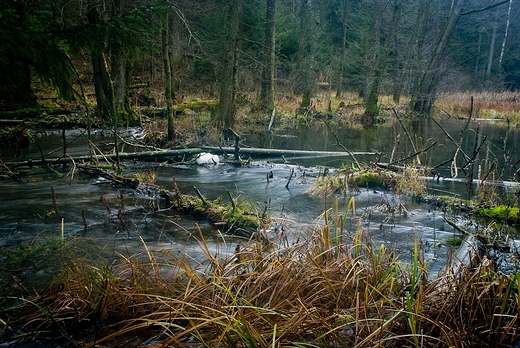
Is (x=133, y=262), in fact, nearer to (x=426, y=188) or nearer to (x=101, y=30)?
(x=101, y=30)

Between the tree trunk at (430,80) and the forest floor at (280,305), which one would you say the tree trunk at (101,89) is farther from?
the tree trunk at (430,80)

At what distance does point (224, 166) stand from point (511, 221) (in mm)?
7242

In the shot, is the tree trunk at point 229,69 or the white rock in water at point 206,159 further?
the tree trunk at point 229,69

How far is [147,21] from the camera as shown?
14.8ft

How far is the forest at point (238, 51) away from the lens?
4.40 m

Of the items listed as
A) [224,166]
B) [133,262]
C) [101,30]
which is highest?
[101,30]

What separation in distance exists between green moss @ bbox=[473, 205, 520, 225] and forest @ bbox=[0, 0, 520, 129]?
18.5 ft

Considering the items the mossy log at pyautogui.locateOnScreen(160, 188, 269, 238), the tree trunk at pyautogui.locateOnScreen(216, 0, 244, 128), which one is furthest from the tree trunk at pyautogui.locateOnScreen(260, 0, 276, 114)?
the mossy log at pyautogui.locateOnScreen(160, 188, 269, 238)

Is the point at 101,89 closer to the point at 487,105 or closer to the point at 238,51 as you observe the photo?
the point at 238,51

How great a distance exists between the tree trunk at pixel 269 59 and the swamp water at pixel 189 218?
9.15 m

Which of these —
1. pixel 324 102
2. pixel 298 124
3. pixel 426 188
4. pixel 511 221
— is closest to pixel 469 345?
pixel 511 221

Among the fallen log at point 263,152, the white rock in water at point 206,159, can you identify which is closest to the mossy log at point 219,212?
the white rock in water at point 206,159

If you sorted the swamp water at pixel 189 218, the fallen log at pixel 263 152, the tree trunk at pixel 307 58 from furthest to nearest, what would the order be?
the tree trunk at pixel 307 58 → the fallen log at pixel 263 152 → the swamp water at pixel 189 218

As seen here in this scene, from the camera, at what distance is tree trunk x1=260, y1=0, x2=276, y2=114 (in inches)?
820
